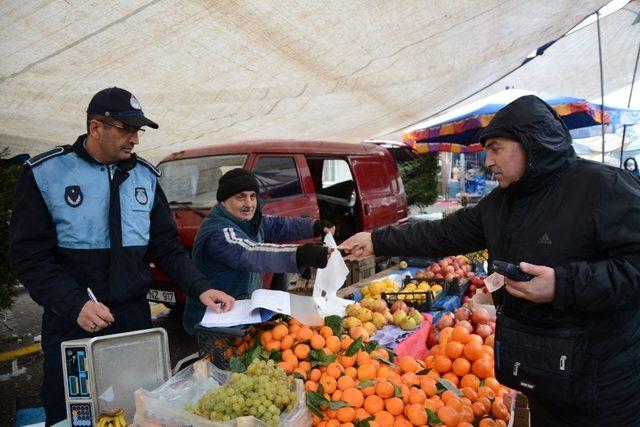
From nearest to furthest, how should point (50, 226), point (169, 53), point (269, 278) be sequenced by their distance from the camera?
point (50, 226), point (169, 53), point (269, 278)

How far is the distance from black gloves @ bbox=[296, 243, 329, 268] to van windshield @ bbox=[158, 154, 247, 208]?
9.22 ft

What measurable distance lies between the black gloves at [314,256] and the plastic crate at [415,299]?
1.13m

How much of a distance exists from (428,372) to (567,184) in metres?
1.26

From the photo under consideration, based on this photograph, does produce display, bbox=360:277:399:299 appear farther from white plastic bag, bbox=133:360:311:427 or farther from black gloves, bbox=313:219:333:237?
white plastic bag, bbox=133:360:311:427

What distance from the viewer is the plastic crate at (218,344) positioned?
213cm

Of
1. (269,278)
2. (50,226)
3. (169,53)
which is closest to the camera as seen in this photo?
(50,226)

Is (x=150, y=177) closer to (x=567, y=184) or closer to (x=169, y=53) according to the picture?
(x=169, y=53)

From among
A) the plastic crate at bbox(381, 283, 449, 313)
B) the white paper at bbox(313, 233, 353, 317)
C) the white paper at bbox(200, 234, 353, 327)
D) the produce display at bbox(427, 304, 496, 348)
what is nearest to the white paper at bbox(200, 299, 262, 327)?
the white paper at bbox(200, 234, 353, 327)

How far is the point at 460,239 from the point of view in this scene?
85.7 inches

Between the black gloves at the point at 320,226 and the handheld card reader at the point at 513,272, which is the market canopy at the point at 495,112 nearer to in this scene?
the black gloves at the point at 320,226

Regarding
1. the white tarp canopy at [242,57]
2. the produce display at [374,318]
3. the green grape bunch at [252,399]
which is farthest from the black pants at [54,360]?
the white tarp canopy at [242,57]

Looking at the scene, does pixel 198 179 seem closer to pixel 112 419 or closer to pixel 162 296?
pixel 162 296

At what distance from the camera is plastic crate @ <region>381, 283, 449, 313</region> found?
3440 mm

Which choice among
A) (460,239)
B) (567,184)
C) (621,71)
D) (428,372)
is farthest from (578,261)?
(621,71)
